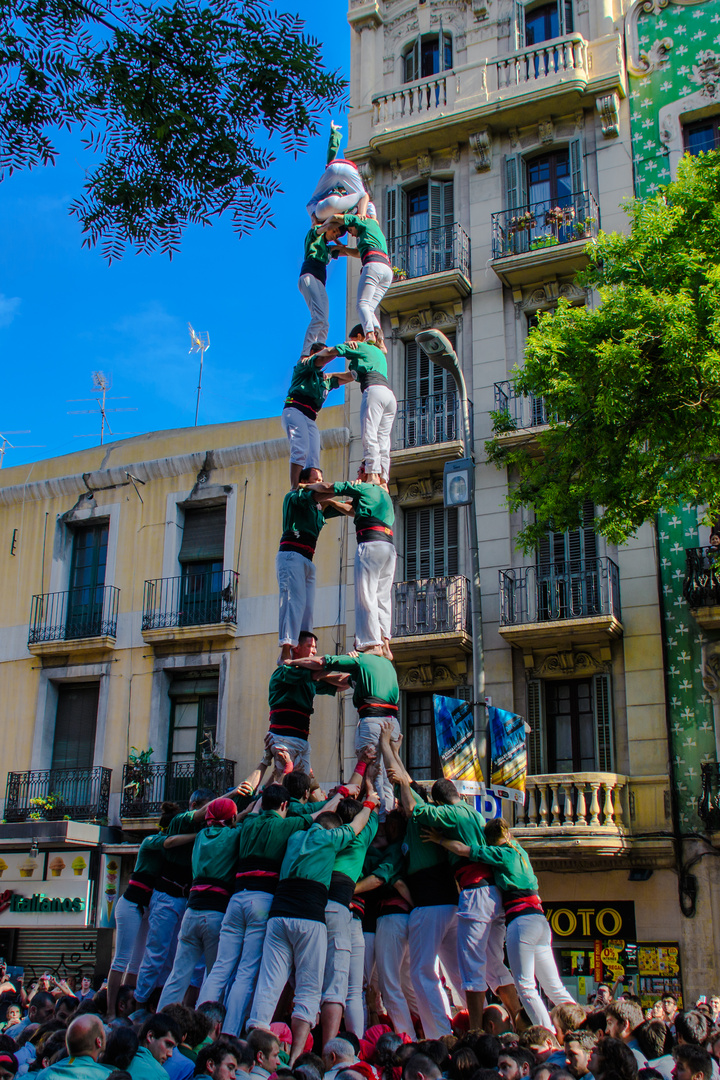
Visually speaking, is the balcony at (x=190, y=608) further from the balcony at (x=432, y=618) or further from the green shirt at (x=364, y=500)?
the green shirt at (x=364, y=500)

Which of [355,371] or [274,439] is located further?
[274,439]

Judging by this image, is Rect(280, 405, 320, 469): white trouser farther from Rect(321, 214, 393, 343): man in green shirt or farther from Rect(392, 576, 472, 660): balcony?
Rect(392, 576, 472, 660): balcony

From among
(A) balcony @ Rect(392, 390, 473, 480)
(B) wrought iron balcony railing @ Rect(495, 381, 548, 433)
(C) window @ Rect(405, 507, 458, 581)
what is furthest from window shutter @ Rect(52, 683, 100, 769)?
(B) wrought iron balcony railing @ Rect(495, 381, 548, 433)

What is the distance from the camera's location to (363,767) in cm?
1075

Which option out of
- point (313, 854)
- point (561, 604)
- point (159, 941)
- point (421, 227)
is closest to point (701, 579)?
point (561, 604)

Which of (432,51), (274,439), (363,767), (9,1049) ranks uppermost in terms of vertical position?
(432,51)

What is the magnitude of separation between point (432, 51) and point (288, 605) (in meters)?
19.1

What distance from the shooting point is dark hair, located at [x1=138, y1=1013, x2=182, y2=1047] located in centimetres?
675

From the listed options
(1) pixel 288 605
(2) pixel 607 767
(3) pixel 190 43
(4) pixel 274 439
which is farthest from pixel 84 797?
(3) pixel 190 43

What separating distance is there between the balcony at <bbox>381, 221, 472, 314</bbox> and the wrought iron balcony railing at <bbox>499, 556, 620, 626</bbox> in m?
6.35

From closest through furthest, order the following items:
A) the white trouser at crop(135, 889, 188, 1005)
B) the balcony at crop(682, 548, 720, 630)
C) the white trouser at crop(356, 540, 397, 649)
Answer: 1. the white trouser at crop(135, 889, 188, 1005)
2. the white trouser at crop(356, 540, 397, 649)
3. the balcony at crop(682, 548, 720, 630)

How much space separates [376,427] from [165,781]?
13072mm

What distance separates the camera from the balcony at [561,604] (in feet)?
66.1

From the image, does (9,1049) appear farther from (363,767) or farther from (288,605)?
(288,605)
